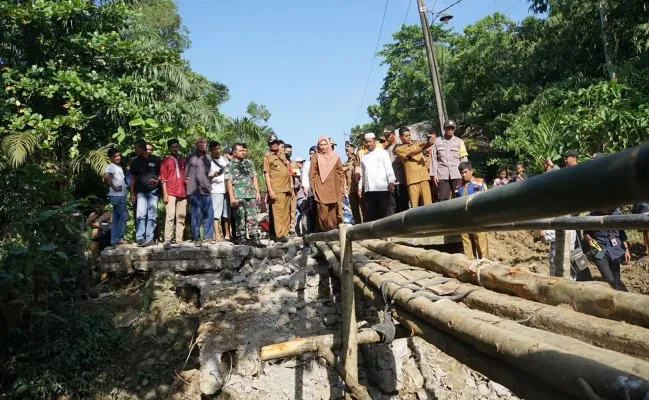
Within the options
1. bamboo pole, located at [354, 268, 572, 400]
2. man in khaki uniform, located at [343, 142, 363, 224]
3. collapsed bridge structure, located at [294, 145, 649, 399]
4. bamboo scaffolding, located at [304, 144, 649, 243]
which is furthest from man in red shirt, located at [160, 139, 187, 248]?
bamboo scaffolding, located at [304, 144, 649, 243]

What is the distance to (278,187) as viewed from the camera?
7.36 m

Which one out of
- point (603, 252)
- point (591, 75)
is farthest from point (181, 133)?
point (591, 75)

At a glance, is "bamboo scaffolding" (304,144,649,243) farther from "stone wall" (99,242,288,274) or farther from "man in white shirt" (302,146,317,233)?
"man in white shirt" (302,146,317,233)

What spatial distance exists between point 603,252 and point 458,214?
465cm

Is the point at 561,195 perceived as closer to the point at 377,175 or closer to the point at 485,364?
the point at 485,364

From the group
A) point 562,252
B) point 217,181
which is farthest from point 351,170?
point 562,252

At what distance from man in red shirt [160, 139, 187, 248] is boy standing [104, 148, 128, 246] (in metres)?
0.55

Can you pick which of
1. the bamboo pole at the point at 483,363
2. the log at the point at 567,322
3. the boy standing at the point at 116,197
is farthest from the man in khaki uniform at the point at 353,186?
the log at the point at 567,322

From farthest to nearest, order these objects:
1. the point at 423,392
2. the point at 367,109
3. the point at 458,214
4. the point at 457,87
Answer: the point at 367,109 → the point at 457,87 → the point at 423,392 → the point at 458,214

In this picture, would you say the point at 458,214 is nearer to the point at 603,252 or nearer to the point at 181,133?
the point at 603,252

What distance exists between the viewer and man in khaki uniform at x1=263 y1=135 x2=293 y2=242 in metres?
7.30

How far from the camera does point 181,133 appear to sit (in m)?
9.11

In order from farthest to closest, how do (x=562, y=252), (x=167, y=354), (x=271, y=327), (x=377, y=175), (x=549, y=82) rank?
(x=549, y=82), (x=377, y=175), (x=167, y=354), (x=271, y=327), (x=562, y=252)

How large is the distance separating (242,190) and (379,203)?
2.02 meters
